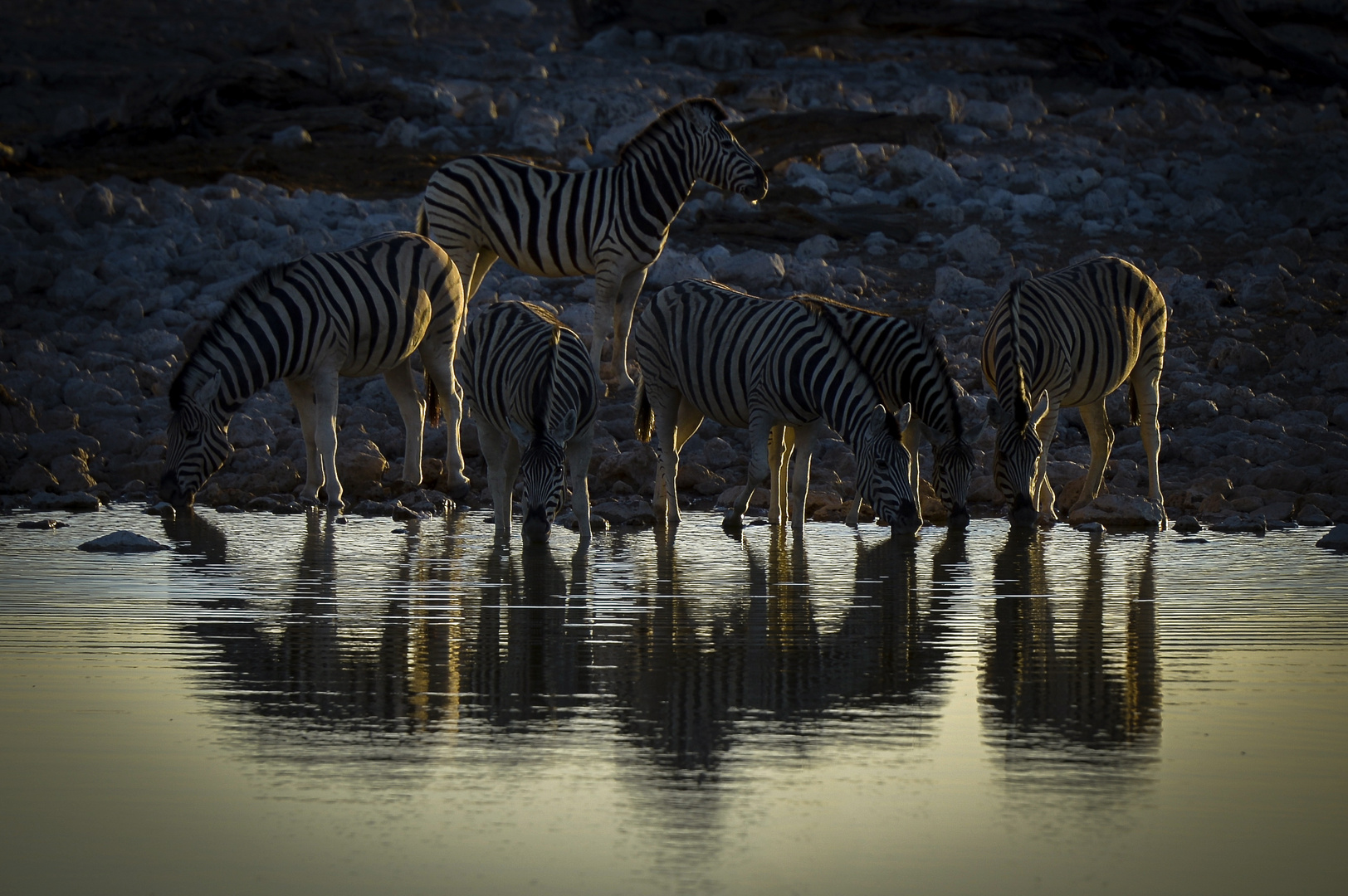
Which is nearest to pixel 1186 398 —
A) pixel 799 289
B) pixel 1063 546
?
pixel 799 289

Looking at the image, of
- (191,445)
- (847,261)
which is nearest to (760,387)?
(191,445)

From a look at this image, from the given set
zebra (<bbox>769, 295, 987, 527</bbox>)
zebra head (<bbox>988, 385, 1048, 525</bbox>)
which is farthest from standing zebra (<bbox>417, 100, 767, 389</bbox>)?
zebra head (<bbox>988, 385, 1048, 525</bbox>)

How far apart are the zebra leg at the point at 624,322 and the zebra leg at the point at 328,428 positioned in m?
2.69

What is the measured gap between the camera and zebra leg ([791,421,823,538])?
10406 mm

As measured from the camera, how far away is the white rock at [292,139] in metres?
23.8

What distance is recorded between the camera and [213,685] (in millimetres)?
5008

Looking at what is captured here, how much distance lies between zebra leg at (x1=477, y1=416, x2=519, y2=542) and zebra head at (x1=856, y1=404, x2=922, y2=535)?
2.07m

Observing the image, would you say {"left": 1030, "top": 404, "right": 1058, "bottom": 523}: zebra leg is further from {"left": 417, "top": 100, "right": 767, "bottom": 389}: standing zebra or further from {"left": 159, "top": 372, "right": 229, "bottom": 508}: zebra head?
{"left": 159, "top": 372, "right": 229, "bottom": 508}: zebra head

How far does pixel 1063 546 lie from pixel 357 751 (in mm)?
5912

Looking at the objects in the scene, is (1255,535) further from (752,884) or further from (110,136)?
(110,136)

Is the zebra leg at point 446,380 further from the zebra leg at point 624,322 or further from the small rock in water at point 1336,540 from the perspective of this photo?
the small rock in water at point 1336,540

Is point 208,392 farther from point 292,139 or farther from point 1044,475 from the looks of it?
point 292,139

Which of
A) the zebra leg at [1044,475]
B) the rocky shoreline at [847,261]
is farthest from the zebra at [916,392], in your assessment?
the rocky shoreline at [847,261]

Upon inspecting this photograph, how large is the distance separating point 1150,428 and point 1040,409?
127 centimetres
